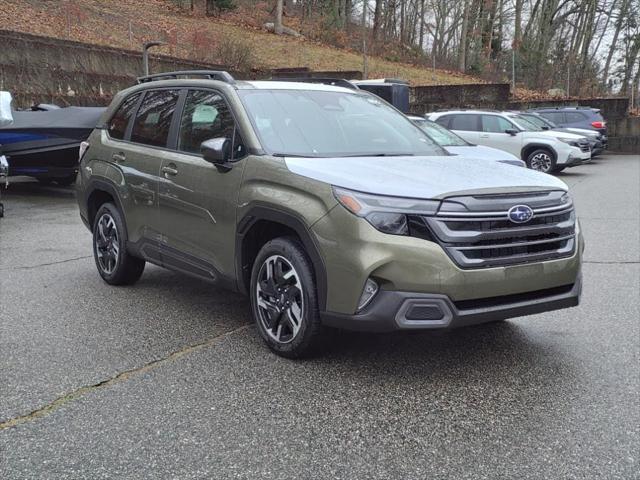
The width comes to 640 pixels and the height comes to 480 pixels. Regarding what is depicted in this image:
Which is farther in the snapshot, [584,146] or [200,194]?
[584,146]

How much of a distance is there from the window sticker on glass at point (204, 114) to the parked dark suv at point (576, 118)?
2111 centimetres

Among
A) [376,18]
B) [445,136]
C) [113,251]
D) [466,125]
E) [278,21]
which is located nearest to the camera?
[113,251]

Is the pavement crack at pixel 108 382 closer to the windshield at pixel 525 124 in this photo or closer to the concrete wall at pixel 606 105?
the windshield at pixel 525 124

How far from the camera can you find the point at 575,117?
2417 centimetres

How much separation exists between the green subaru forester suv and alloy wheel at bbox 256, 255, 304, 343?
0.03 feet

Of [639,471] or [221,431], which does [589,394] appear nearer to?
[639,471]

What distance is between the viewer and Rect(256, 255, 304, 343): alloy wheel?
418 cm

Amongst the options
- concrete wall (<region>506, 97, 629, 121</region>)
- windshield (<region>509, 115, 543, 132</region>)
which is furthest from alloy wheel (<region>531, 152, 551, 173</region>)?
concrete wall (<region>506, 97, 629, 121</region>)

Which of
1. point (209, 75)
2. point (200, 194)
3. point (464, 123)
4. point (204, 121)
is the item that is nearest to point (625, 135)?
point (464, 123)

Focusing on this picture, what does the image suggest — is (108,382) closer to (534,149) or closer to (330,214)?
(330,214)

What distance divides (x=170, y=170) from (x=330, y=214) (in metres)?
1.85

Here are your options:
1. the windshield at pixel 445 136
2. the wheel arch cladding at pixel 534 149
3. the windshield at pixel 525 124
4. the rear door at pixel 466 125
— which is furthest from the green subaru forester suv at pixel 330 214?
the windshield at pixel 525 124

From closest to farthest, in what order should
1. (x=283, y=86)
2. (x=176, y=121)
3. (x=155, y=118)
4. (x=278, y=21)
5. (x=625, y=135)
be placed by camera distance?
(x=283, y=86)
(x=176, y=121)
(x=155, y=118)
(x=625, y=135)
(x=278, y=21)

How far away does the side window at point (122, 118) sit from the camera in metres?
6.16
